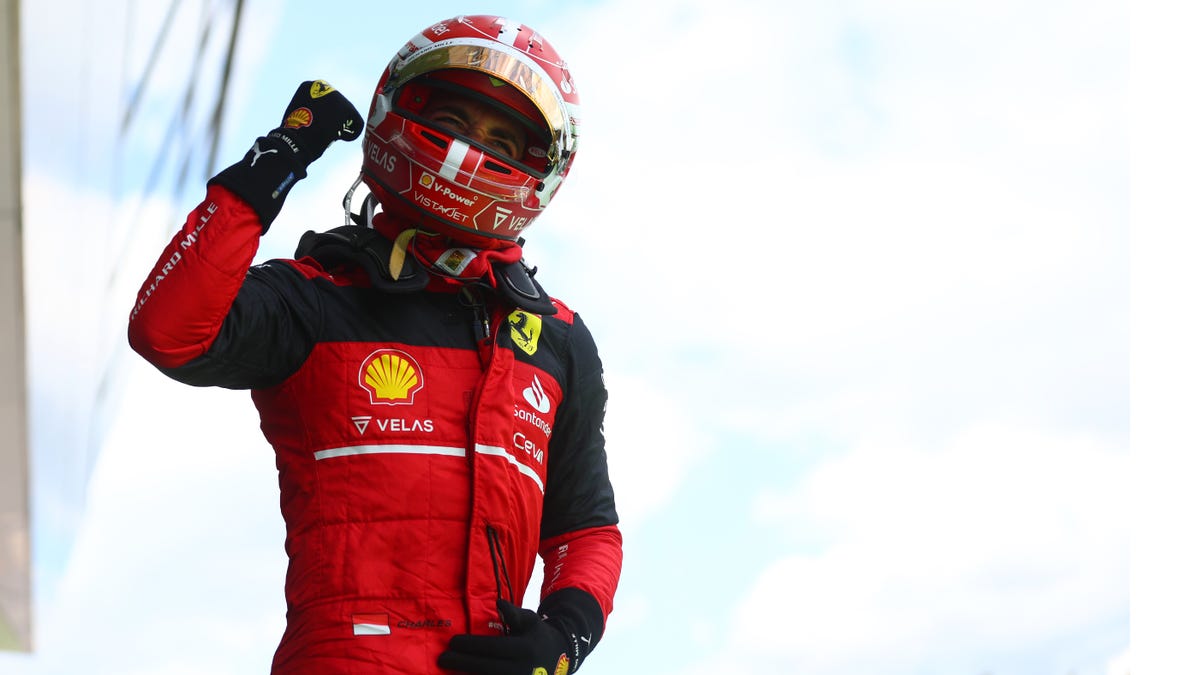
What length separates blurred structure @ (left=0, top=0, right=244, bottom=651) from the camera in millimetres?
6031

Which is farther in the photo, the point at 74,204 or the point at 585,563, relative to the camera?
the point at 74,204

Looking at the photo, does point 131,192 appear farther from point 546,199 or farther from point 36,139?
point 546,199

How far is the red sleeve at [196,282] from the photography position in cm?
212

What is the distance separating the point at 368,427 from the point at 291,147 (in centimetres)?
48

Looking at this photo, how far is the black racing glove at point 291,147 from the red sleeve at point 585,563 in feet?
2.89

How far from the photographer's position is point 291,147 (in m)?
2.29

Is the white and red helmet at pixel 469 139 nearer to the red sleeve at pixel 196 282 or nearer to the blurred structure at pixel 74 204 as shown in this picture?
the red sleeve at pixel 196 282

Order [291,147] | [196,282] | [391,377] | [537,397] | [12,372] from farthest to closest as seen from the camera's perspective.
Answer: [12,372], [537,397], [391,377], [291,147], [196,282]

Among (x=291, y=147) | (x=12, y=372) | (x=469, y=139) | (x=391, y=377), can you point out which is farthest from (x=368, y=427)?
(x=12, y=372)

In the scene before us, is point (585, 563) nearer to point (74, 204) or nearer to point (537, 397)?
point (537, 397)

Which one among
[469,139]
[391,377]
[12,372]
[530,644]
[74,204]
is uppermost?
[74,204]

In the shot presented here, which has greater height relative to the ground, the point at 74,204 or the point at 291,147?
the point at 74,204

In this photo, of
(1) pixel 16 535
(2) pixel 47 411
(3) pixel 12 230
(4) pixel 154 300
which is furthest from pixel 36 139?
(1) pixel 16 535


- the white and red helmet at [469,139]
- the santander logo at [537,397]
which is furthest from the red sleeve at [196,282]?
the santander logo at [537,397]
